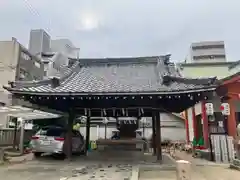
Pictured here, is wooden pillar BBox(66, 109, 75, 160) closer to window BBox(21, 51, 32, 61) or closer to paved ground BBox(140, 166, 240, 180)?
paved ground BBox(140, 166, 240, 180)

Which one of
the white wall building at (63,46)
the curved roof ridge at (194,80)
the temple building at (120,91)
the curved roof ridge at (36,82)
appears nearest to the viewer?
the curved roof ridge at (194,80)

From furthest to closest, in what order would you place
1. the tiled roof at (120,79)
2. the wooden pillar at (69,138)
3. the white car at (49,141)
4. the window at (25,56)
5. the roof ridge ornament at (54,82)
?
the window at (25,56) → the white car at (49,141) → the wooden pillar at (69,138) → the roof ridge ornament at (54,82) → the tiled roof at (120,79)

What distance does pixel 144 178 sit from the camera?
6.75 m

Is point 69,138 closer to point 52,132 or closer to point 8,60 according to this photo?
point 52,132

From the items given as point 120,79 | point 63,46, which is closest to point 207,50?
point 63,46

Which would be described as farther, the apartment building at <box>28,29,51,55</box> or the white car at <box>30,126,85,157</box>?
the apartment building at <box>28,29,51,55</box>

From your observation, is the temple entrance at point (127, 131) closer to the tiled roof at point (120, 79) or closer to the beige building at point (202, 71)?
the beige building at point (202, 71)

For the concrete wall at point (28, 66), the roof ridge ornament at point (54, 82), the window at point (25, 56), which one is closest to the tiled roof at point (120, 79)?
the roof ridge ornament at point (54, 82)

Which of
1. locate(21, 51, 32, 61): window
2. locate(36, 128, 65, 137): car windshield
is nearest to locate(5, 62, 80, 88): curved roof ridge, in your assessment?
locate(36, 128, 65, 137): car windshield

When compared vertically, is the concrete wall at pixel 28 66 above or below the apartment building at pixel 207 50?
below

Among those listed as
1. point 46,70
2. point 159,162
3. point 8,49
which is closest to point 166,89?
point 159,162

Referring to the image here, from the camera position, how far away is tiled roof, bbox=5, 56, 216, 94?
8219 millimetres

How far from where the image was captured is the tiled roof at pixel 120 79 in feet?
27.0

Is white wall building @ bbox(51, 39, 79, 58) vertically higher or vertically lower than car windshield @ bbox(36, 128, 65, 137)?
higher
